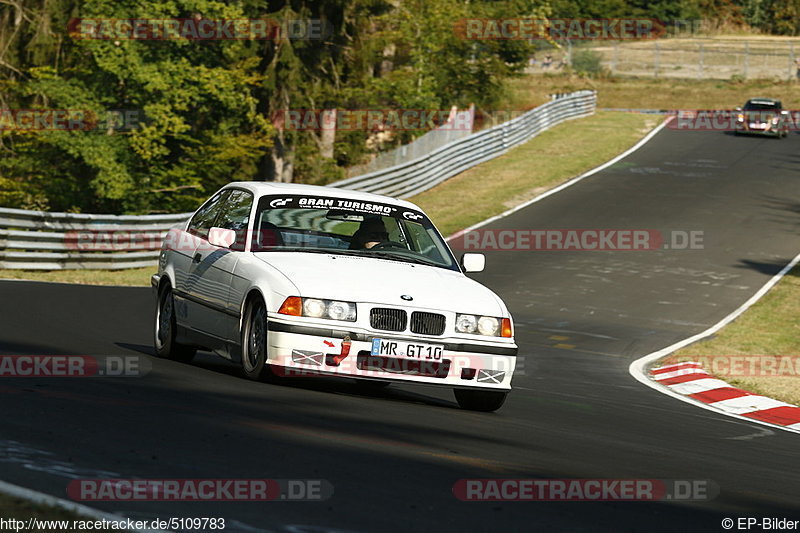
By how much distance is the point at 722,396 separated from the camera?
44.9ft

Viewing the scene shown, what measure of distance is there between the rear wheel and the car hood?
362 mm

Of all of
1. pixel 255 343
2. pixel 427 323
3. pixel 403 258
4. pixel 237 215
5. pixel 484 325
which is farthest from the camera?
pixel 237 215

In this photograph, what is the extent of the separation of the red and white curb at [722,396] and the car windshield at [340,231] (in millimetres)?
3721

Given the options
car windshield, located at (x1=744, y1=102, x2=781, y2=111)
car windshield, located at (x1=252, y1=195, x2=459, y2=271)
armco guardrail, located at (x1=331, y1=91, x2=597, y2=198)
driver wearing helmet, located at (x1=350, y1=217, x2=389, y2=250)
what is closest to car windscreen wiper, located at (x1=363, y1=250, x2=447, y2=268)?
car windshield, located at (x1=252, y1=195, x2=459, y2=271)

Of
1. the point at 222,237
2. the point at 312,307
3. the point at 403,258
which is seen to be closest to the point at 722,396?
the point at 403,258

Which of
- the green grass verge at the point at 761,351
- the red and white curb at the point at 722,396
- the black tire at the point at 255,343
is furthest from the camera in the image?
the green grass verge at the point at 761,351

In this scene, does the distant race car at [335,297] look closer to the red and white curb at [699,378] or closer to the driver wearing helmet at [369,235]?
the driver wearing helmet at [369,235]

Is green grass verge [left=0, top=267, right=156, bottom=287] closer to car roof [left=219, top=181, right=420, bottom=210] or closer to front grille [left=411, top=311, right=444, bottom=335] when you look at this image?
car roof [left=219, top=181, right=420, bottom=210]

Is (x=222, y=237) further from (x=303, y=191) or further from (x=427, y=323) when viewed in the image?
(x=427, y=323)

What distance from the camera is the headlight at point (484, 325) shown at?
365 inches

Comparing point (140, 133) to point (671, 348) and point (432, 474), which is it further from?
point (432, 474)

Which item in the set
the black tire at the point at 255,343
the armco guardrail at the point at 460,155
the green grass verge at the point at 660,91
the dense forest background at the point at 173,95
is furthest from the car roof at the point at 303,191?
the green grass verge at the point at 660,91

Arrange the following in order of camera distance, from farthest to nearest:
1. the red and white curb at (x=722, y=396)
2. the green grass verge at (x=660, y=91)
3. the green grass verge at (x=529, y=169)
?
the green grass verge at (x=660, y=91) → the green grass verge at (x=529, y=169) → the red and white curb at (x=722, y=396)

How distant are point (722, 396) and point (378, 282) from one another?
230 inches
